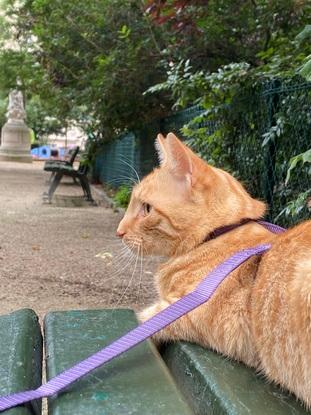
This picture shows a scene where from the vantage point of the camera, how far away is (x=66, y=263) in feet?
19.3

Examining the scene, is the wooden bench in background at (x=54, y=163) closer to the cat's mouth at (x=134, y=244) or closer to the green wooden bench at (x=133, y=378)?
the cat's mouth at (x=134, y=244)

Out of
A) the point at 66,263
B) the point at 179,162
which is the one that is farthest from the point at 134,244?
the point at 66,263

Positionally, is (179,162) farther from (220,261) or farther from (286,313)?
(286,313)

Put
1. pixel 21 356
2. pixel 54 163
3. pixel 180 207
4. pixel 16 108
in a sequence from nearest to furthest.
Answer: pixel 21 356
pixel 180 207
pixel 54 163
pixel 16 108

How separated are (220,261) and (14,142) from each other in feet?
92.1

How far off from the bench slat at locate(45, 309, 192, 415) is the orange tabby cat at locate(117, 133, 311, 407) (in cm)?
18

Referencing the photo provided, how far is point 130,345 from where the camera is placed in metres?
1.47

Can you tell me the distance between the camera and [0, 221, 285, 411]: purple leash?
1.33 m

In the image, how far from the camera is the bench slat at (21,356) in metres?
1.39

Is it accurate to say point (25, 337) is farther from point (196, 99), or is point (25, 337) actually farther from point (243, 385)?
point (196, 99)

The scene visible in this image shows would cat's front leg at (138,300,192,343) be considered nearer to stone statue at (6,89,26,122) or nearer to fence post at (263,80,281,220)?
fence post at (263,80,281,220)

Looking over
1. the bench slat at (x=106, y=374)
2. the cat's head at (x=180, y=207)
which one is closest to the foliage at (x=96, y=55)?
the cat's head at (x=180, y=207)

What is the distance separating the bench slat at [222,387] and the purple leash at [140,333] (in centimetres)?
15

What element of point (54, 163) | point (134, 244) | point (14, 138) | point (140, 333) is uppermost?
point (134, 244)
